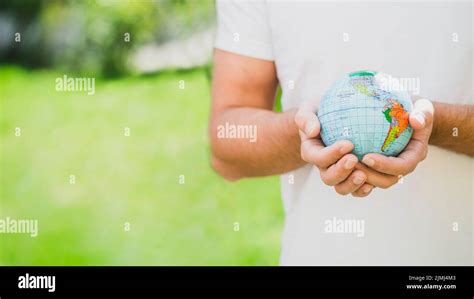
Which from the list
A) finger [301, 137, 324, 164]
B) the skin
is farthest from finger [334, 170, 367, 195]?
finger [301, 137, 324, 164]

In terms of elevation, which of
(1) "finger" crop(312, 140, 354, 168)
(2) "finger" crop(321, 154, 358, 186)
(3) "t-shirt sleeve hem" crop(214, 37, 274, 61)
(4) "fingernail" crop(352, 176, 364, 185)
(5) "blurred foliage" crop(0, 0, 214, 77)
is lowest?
(4) "fingernail" crop(352, 176, 364, 185)

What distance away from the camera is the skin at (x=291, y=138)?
2.09 metres

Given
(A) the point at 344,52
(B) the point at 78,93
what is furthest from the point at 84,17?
(A) the point at 344,52

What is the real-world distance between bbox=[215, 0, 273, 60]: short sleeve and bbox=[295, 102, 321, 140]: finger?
40cm

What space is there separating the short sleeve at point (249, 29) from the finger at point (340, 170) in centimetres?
69

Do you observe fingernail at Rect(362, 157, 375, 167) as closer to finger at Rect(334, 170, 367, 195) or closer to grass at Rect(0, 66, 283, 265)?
finger at Rect(334, 170, 367, 195)

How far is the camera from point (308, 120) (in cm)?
221

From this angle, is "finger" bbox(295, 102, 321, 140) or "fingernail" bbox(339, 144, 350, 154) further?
"finger" bbox(295, 102, 321, 140)

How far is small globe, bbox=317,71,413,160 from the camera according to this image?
216 cm

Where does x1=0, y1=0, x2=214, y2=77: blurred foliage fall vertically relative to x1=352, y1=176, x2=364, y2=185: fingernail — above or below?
above

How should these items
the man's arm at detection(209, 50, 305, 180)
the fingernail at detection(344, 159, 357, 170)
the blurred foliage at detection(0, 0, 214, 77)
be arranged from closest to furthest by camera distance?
the fingernail at detection(344, 159, 357, 170) → the man's arm at detection(209, 50, 305, 180) → the blurred foliage at detection(0, 0, 214, 77)

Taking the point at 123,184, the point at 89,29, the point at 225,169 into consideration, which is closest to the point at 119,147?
the point at 123,184

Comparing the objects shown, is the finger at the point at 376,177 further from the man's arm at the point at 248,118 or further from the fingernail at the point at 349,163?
the man's arm at the point at 248,118
